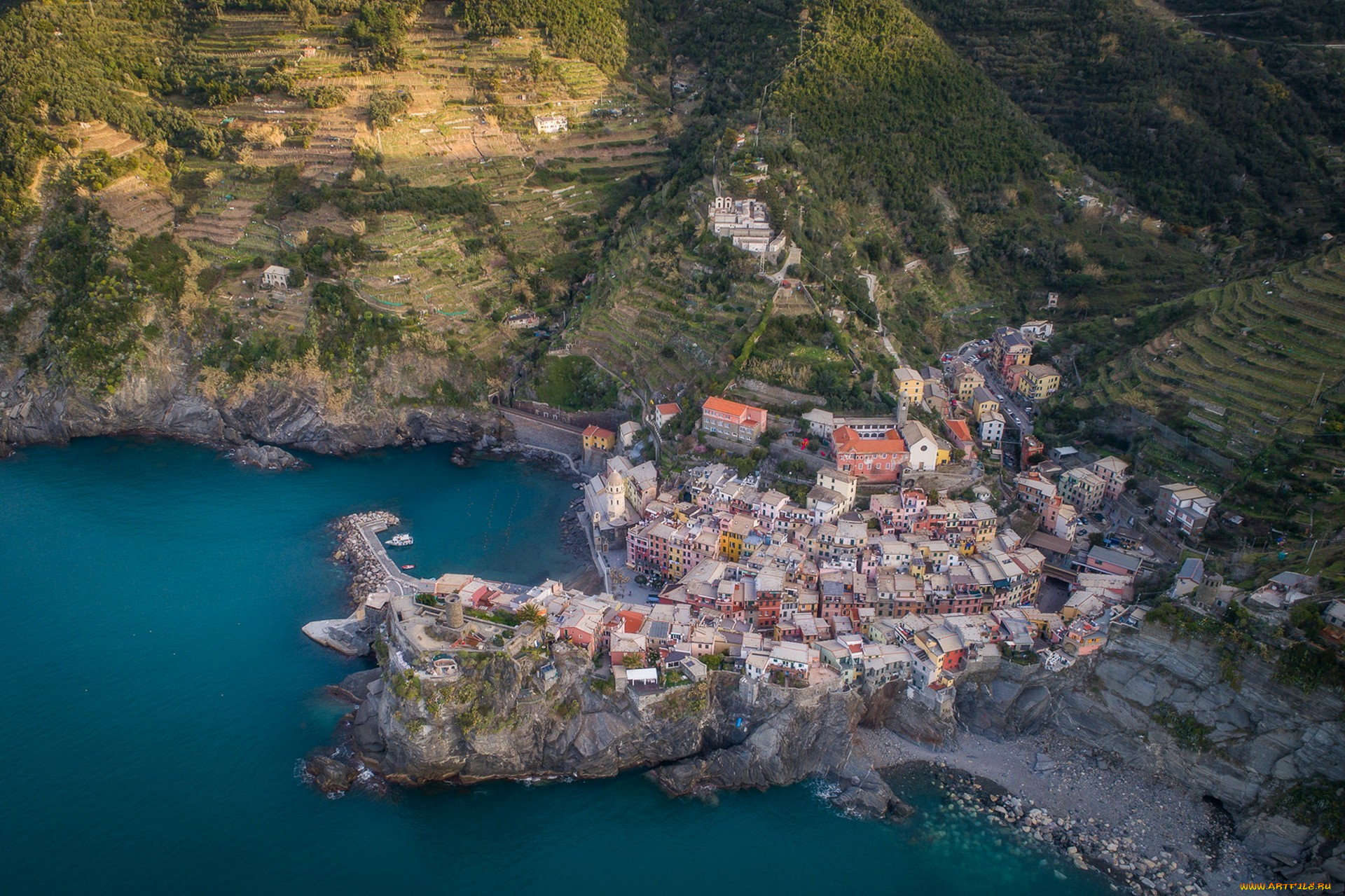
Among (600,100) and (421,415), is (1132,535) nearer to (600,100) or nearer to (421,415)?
(421,415)

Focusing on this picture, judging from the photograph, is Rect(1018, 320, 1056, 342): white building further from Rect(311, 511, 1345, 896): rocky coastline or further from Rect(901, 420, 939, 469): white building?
Rect(311, 511, 1345, 896): rocky coastline

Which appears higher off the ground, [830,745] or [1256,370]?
[1256,370]

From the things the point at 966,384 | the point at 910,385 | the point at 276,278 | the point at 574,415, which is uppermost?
the point at 910,385

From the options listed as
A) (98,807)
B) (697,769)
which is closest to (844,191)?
(697,769)

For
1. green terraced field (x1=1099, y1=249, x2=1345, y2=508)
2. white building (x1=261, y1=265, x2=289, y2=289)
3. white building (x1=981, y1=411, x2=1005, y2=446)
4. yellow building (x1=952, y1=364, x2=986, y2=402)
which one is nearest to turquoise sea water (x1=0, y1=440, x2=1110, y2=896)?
white building (x1=261, y1=265, x2=289, y2=289)

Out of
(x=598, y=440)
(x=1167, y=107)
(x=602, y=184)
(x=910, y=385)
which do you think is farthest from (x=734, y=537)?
(x=1167, y=107)

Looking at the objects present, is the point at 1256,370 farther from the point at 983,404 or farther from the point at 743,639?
the point at 743,639
